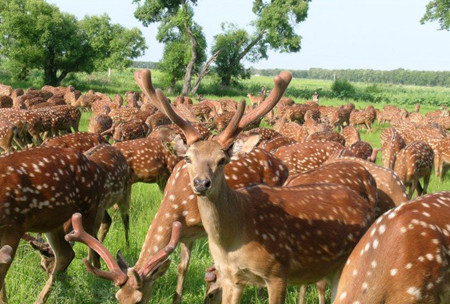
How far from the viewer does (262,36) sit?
143ft

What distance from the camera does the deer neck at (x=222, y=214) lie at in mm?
3484

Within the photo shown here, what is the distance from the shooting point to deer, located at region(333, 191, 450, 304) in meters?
2.83

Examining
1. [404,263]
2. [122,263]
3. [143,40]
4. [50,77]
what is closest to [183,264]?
[122,263]

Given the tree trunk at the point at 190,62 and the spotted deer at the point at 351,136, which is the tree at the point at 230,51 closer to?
the tree trunk at the point at 190,62

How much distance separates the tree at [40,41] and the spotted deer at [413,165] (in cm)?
3202

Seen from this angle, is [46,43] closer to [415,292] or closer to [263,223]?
[263,223]

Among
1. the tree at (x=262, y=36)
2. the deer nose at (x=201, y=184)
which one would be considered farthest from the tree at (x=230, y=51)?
the deer nose at (x=201, y=184)

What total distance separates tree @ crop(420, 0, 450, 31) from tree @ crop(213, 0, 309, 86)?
9166mm

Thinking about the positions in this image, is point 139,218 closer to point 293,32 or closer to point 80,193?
point 80,193

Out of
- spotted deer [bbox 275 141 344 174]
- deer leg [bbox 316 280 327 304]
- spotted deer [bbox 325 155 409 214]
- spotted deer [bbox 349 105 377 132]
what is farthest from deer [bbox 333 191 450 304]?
spotted deer [bbox 349 105 377 132]

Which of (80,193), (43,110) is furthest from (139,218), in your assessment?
(43,110)

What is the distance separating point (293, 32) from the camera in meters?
42.2

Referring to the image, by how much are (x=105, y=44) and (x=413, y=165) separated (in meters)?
36.8

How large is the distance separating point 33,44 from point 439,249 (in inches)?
1497
